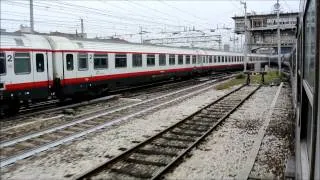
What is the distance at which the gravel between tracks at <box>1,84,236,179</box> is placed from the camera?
23.0 feet

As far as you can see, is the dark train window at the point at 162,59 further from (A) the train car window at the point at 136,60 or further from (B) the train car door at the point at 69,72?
(B) the train car door at the point at 69,72

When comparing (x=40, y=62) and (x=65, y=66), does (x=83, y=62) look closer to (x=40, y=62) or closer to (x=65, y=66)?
(x=65, y=66)

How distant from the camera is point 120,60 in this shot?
1998 centimetres

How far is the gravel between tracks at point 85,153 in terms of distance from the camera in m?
7.00

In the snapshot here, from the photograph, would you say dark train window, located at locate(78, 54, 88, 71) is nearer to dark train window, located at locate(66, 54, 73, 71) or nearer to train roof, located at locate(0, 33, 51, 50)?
dark train window, located at locate(66, 54, 73, 71)

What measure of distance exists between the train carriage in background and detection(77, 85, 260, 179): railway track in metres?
5.82

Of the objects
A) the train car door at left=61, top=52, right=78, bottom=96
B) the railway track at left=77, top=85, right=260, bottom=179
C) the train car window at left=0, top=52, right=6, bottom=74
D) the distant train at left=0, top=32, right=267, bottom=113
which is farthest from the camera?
the train car door at left=61, top=52, right=78, bottom=96

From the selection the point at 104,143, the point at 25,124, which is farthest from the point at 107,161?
the point at 25,124

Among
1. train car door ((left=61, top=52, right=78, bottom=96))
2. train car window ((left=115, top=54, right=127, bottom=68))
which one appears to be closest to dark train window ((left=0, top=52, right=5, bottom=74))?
train car door ((left=61, top=52, right=78, bottom=96))

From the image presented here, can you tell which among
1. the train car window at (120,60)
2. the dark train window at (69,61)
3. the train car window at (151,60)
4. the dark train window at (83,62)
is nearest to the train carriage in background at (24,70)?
the dark train window at (69,61)

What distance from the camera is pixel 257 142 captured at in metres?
9.12

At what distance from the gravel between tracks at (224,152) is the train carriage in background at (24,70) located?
705cm

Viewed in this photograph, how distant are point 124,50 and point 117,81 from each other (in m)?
1.84

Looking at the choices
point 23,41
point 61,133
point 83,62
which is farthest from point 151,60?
point 61,133
